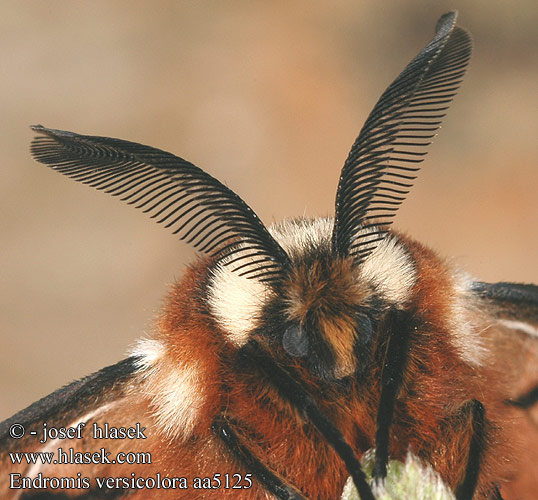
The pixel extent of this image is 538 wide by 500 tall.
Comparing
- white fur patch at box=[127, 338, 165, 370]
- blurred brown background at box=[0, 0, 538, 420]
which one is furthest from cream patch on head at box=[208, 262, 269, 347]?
blurred brown background at box=[0, 0, 538, 420]

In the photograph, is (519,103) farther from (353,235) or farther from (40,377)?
(353,235)

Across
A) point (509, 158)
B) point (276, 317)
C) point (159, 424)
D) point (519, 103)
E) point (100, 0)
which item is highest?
point (100, 0)

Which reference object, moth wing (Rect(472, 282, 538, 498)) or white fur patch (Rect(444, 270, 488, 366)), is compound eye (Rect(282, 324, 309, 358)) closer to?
white fur patch (Rect(444, 270, 488, 366))

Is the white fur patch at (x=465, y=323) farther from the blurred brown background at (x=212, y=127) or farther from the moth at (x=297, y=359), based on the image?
the blurred brown background at (x=212, y=127)

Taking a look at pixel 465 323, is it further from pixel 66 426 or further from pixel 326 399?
pixel 66 426

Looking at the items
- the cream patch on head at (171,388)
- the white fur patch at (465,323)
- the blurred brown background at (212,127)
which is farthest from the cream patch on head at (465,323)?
the blurred brown background at (212,127)

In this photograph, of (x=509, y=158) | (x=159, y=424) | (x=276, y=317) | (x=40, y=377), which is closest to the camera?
(x=276, y=317)

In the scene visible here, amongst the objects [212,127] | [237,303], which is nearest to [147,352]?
[237,303]

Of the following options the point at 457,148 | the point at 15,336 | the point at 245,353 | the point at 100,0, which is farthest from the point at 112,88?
the point at 245,353
